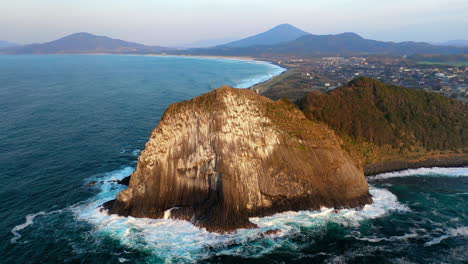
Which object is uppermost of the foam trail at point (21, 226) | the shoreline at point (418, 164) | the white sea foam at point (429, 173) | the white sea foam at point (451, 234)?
the shoreline at point (418, 164)

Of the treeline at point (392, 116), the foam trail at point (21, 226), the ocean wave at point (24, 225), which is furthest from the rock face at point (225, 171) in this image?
the treeline at point (392, 116)

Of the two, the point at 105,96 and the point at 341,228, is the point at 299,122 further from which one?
the point at 105,96

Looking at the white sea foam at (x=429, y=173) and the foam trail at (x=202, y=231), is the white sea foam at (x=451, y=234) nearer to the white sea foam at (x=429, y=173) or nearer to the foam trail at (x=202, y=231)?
the foam trail at (x=202, y=231)

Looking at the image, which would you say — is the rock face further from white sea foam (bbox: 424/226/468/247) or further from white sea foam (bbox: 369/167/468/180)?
white sea foam (bbox: 369/167/468/180)

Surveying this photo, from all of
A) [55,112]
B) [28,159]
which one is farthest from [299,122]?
[55,112]

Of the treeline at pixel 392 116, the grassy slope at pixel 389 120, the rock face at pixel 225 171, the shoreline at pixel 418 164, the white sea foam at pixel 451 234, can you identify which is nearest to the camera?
the white sea foam at pixel 451 234

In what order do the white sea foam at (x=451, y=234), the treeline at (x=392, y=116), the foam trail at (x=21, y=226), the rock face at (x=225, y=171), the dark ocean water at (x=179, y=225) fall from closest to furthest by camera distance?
the dark ocean water at (x=179, y=225) → the white sea foam at (x=451, y=234) → the foam trail at (x=21, y=226) → the rock face at (x=225, y=171) → the treeline at (x=392, y=116)

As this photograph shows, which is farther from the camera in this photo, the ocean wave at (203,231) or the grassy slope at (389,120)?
the grassy slope at (389,120)
